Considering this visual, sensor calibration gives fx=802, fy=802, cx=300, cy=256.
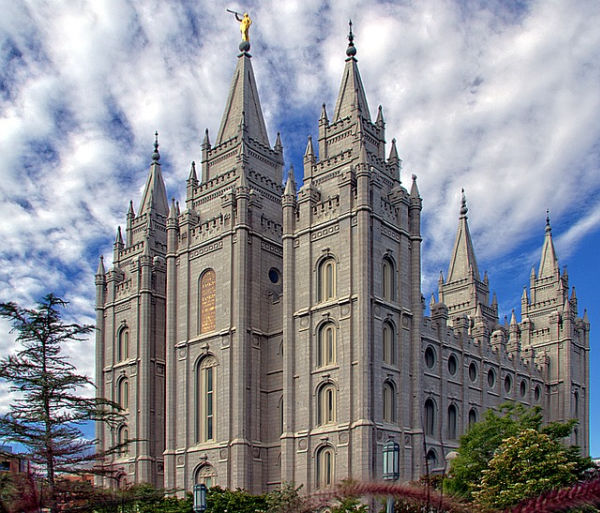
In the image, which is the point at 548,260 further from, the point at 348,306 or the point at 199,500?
the point at 199,500

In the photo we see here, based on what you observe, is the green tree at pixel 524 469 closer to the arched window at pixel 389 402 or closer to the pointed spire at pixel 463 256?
the arched window at pixel 389 402

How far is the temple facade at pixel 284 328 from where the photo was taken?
35625 millimetres

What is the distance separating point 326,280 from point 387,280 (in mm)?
2840

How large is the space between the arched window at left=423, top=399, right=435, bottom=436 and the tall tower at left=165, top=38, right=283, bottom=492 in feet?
25.2

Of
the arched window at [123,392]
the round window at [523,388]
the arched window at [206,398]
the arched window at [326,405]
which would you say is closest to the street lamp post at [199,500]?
the arched window at [326,405]

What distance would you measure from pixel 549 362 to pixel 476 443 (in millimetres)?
28525

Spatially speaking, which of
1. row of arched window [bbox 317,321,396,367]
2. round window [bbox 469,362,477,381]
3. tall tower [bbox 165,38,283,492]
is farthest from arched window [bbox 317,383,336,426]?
round window [bbox 469,362,477,381]

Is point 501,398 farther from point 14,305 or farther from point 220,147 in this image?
point 14,305

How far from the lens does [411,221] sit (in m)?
39.6

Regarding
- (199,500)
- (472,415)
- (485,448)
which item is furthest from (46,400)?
(472,415)

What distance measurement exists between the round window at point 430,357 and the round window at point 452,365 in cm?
253

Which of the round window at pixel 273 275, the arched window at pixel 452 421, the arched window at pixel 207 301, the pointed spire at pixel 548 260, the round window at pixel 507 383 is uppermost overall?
the pointed spire at pixel 548 260

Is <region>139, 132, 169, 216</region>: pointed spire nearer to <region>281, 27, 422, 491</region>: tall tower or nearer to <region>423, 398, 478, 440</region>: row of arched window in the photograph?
<region>281, 27, 422, 491</region>: tall tower

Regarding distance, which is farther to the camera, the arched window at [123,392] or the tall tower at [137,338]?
the arched window at [123,392]
